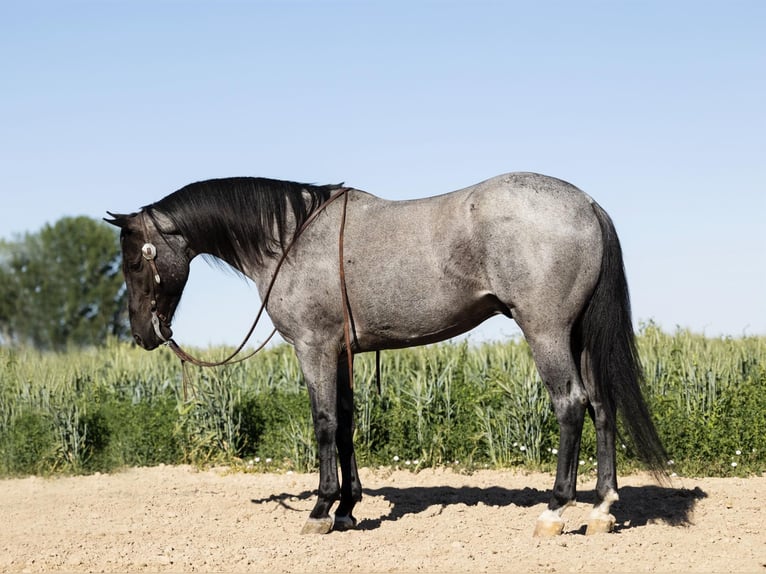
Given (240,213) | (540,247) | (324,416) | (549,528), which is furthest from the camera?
(240,213)

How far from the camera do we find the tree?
34.6 metres

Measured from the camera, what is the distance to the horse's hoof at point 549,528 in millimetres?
5430

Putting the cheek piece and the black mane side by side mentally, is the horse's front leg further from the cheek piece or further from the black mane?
the cheek piece

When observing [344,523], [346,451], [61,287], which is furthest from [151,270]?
[61,287]

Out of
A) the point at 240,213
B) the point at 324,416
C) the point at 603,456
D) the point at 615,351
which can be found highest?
the point at 240,213

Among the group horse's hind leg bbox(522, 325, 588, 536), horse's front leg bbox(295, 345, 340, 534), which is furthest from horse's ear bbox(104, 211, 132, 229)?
horse's hind leg bbox(522, 325, 588, 536)

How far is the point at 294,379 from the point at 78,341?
27301mm

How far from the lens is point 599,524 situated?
18.4ft

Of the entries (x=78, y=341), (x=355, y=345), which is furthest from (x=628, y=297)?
(x=78, y=341)

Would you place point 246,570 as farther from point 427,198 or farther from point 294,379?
point 294,379

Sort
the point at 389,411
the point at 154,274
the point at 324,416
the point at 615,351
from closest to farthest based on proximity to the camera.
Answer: the point at 615,351
the point at 324,416
the point at 154,274
the point at 389,411

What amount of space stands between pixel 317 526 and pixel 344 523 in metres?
0.22

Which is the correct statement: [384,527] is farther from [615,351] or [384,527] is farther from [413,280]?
[615,351]

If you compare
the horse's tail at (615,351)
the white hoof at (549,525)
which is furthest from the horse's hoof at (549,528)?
the horse's tail at (615,351)
